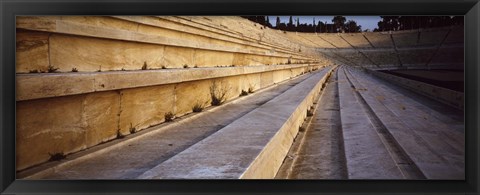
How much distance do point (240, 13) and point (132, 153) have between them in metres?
1.33

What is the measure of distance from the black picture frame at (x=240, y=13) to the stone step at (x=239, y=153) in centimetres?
11

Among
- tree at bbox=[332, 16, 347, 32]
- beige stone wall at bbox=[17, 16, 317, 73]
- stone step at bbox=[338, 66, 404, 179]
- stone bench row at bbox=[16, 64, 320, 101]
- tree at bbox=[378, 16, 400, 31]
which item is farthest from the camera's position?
tree at bbox=[378, 16, 400, 31]

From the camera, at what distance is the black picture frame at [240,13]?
2.34 metres

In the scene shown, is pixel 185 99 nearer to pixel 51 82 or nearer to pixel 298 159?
pixel 298 159

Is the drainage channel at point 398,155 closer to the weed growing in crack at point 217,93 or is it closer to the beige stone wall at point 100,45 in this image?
the weed growing in crack at point 217,93

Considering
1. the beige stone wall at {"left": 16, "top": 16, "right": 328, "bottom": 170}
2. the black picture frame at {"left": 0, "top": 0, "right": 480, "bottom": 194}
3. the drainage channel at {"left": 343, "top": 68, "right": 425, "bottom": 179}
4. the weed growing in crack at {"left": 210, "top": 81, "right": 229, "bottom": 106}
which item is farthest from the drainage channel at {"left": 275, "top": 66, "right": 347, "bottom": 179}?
the beige stone wall at {"left": 16, "top": 16, "right": 328, "bottom": 170}

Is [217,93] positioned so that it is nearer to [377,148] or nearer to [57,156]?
[377,148]

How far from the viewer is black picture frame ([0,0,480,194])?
2340mm

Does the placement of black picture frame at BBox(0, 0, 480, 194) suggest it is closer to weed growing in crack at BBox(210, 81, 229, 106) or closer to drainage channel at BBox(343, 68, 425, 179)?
drainage channel at BBox(343, 68, 425, 179)

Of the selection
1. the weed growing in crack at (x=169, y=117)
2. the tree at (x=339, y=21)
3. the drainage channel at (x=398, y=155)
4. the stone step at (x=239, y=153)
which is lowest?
the drainage channel at (x=398, y=155)

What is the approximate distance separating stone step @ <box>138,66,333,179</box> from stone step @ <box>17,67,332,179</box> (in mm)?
140

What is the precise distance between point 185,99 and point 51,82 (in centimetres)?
151

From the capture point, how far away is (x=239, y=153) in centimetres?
223

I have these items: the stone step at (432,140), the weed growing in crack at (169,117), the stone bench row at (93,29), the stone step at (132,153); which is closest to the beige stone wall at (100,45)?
the stone bench row at (93,29)
